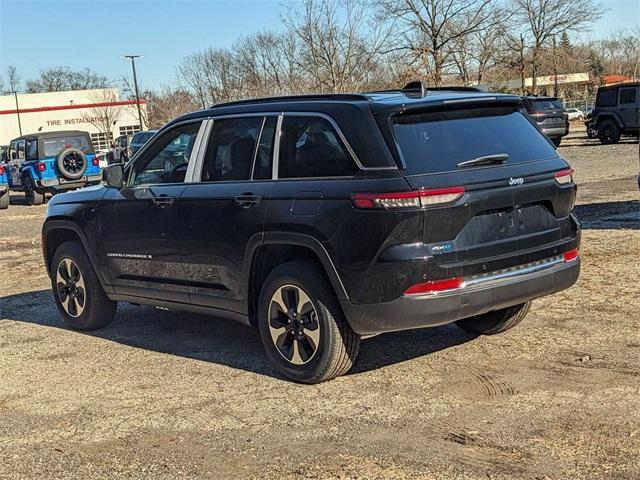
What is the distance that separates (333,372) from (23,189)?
19.6 meters

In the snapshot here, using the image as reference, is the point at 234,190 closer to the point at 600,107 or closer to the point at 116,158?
the point at 116,158

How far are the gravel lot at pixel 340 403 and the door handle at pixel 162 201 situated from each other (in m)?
1.14

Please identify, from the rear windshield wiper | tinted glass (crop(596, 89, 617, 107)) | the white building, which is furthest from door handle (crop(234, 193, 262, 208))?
the white building

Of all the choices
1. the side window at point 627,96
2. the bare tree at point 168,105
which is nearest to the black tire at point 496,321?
→ the side window at point 627,96

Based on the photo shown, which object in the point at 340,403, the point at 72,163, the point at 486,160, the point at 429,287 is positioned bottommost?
the point at 340,403

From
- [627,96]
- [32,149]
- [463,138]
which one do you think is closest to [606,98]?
[627,96]

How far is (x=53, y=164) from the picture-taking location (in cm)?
2155

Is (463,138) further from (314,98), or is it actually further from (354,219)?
(314,98)

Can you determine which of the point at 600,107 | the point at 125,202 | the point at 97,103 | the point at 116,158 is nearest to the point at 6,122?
the point at 97,103

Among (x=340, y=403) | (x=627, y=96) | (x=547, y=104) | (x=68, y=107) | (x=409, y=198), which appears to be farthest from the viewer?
(x=68, y=107)

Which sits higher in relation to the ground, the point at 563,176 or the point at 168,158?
the point at 168,158

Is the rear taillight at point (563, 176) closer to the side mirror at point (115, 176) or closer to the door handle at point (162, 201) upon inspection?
the door handle at point (162, 201)

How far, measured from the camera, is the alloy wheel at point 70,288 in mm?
7047

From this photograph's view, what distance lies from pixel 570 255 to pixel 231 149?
243 cm
